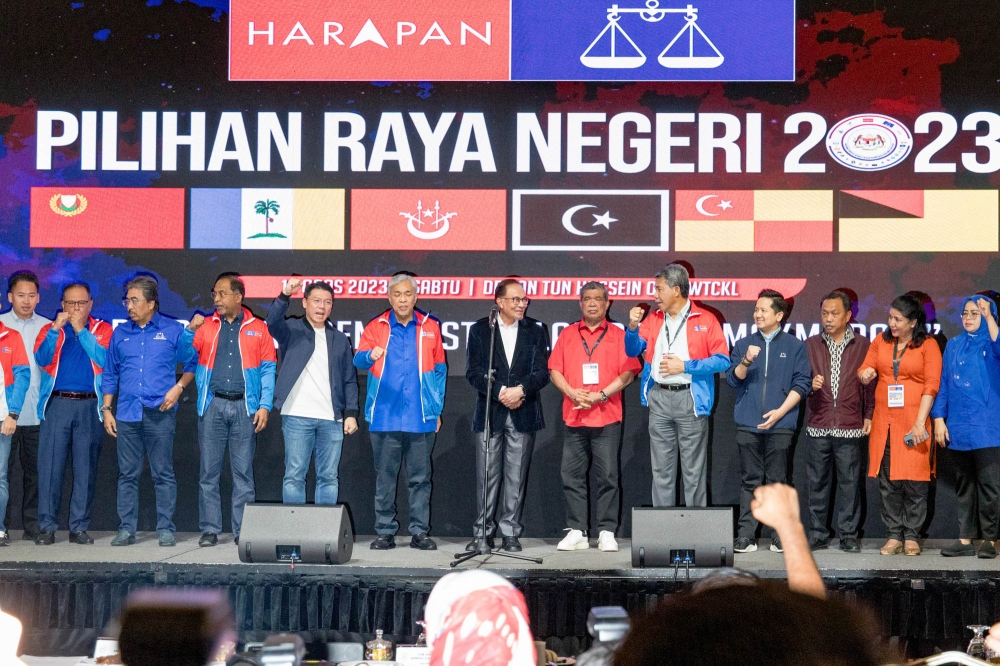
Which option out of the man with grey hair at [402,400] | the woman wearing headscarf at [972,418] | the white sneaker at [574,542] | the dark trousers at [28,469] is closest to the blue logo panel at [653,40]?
the man with grey hair at [402,400]

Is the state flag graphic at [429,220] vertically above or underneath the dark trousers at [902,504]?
above

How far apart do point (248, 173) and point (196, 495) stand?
2167 millimetres

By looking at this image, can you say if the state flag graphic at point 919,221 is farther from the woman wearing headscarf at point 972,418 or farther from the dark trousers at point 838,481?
the dark trousers at point 838,481

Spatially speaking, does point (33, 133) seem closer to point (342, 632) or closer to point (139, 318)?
point (139, 318)

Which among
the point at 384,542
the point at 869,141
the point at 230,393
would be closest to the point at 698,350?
the point at 869,141

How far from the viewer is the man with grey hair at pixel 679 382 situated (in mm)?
5922

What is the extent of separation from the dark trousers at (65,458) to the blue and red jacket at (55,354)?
0.13 metres

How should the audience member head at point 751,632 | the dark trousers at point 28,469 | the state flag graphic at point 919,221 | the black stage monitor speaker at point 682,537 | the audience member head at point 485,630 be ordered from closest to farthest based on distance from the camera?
the audience member head at point 751,632
the audience member head at point 485,630
the black stage monitor speaker at point 682,537
the dark trousers at point 28,469
the state flag graphic at point 919,221

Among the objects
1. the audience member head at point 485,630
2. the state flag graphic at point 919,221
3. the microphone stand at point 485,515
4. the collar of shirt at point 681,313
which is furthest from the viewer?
the state flag graphic at point 919,221

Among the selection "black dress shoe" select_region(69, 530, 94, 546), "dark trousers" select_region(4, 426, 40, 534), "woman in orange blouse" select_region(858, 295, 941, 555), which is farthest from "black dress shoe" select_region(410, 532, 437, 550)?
"woman in orange blouse" select_region(858, 295, 941, 555)

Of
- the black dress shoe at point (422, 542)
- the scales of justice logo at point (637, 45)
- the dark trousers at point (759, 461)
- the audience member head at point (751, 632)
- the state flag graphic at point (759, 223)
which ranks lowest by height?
the black dress shoe at point (422, 542)

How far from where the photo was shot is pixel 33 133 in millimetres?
6656

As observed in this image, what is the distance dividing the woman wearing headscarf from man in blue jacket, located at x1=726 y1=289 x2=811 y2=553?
0.86 metres

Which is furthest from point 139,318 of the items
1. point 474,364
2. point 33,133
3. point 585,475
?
point 585,475
